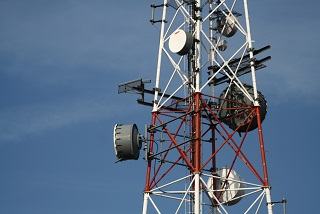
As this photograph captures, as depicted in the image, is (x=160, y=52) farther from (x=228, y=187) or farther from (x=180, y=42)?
(x=228, y=187)

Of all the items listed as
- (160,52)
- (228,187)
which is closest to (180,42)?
(160,52)

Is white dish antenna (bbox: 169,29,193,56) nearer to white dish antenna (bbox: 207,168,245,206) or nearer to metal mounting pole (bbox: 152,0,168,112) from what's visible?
metal mounting pole (bbox: 152,0,168,112)

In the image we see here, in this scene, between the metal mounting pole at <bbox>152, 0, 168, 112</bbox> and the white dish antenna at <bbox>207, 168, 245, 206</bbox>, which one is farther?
the white dish antenna at <bbox>207, 168, 245, 206</bbox>

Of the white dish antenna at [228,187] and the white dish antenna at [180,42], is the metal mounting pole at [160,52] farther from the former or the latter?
the white dish antenna at [228,187]

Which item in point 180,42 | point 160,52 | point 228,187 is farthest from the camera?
point 160,52

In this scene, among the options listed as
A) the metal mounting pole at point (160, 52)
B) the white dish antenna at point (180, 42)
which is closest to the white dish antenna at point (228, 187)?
the metal mounting pole at point (160, 52)

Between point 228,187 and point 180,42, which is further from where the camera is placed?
point 228,187

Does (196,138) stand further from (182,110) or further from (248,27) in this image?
(248,27)

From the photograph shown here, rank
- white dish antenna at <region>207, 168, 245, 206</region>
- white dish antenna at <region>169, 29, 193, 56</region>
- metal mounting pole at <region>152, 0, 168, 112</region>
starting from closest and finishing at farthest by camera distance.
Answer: white dish antenna at <region>169, 29, 193, 56</region>
metal mounting pole at <region>152, 0, 168, 112</region>
white dish antenna at <region>207, 168, 245, 206</region>

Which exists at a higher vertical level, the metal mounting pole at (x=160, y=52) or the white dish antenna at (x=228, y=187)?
the metal mounting pole at (x=160, y=52)

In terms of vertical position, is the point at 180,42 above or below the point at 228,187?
above

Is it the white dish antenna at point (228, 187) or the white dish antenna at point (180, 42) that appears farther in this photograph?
the white dish antenna at point (228, 187)

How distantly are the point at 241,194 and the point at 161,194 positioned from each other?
22.6 ft

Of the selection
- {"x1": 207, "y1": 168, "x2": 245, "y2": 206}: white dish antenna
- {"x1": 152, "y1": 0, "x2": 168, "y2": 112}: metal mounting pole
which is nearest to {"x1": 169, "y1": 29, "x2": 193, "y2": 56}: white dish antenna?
{"x1": 152, "y1": 0, "x2": 168, "y2": 112}: metal mounting pole
